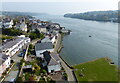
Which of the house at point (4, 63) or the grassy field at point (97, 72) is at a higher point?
the house at point (4, 63)

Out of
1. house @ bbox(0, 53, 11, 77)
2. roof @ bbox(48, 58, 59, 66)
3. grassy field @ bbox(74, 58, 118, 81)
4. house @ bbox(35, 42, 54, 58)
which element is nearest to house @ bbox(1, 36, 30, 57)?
house @ bbox(0, 53, 11, 77)

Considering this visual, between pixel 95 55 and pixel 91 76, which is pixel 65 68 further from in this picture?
pixel 95 55

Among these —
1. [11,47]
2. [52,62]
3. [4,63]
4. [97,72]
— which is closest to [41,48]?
[11,47]

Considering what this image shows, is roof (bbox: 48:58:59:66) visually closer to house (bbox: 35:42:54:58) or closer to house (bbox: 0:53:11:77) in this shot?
house (bbox: 35:42:54:58)

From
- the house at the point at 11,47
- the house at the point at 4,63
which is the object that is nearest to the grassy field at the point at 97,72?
the house at the point at 4,63

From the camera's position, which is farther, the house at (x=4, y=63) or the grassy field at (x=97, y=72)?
the house at (x=4, y=63)

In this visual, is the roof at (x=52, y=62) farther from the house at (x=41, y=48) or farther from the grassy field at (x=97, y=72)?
the house at (x=41, y=48)

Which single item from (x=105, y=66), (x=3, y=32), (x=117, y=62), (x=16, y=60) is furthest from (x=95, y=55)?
(x=3, y=32)

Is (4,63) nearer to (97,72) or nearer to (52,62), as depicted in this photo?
(52,62)
